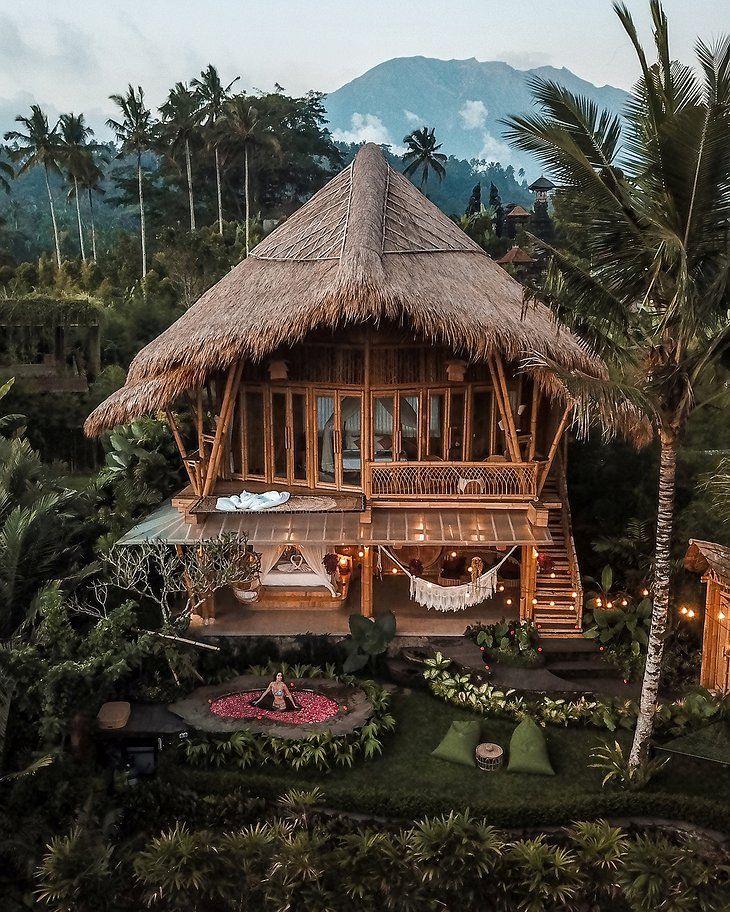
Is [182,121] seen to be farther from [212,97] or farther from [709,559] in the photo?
[709,559]

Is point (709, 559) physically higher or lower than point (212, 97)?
lower

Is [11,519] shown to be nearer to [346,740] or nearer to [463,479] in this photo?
[346,740]

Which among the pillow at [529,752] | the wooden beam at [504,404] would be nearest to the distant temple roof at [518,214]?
the wooden beam at [504,404]

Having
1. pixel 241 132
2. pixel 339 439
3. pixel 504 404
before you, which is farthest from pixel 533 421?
pixel 241 132

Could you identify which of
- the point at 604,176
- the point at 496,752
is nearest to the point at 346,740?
the point at 496,752

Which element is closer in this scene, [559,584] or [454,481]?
[454,481]


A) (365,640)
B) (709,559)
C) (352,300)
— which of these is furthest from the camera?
(365,640)

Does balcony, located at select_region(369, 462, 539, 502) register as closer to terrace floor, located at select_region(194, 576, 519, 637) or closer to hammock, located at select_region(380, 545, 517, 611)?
hammock, located at select_region(380, 545, 517, 611)

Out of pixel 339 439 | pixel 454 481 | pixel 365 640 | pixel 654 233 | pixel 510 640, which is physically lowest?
pixel 510 640

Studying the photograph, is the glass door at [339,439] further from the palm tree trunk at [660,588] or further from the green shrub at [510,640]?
the palm tree trunk at [660,588]
